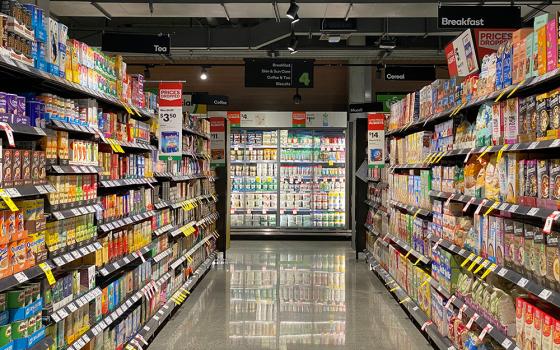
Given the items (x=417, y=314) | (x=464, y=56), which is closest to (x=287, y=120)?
(x=417, y=314)

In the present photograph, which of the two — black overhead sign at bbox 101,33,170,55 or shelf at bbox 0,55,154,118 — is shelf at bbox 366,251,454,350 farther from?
black overhead sign at bbox 101,33,170,55

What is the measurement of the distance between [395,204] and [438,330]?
2671mm

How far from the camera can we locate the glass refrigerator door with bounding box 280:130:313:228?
1573 cm

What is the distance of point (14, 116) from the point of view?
3.32 metres

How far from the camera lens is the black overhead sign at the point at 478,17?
768 centimetres

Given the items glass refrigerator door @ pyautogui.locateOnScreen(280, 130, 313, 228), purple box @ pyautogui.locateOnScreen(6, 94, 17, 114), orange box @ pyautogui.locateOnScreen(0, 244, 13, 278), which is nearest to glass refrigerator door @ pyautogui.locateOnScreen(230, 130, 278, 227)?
glass refrigerator door @ pyautogui.locateOnScreen(280, 130, 313, 228)

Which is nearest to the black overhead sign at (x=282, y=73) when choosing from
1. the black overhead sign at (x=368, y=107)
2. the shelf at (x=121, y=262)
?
the black overhead sign at (x=368, y=107)

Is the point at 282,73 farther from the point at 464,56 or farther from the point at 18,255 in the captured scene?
the point at 18,255

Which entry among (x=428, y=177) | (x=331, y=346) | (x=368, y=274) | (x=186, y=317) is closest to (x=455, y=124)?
(x=428, y=177)

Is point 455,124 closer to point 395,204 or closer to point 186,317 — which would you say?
point 395,204

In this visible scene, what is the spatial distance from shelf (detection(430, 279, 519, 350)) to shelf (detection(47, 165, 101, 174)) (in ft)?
9.84

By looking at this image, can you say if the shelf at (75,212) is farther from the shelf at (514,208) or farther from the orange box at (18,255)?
the shelf at (514,208)

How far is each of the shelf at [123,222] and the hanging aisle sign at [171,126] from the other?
2.73 feet

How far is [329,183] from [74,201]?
1175 centimetres
